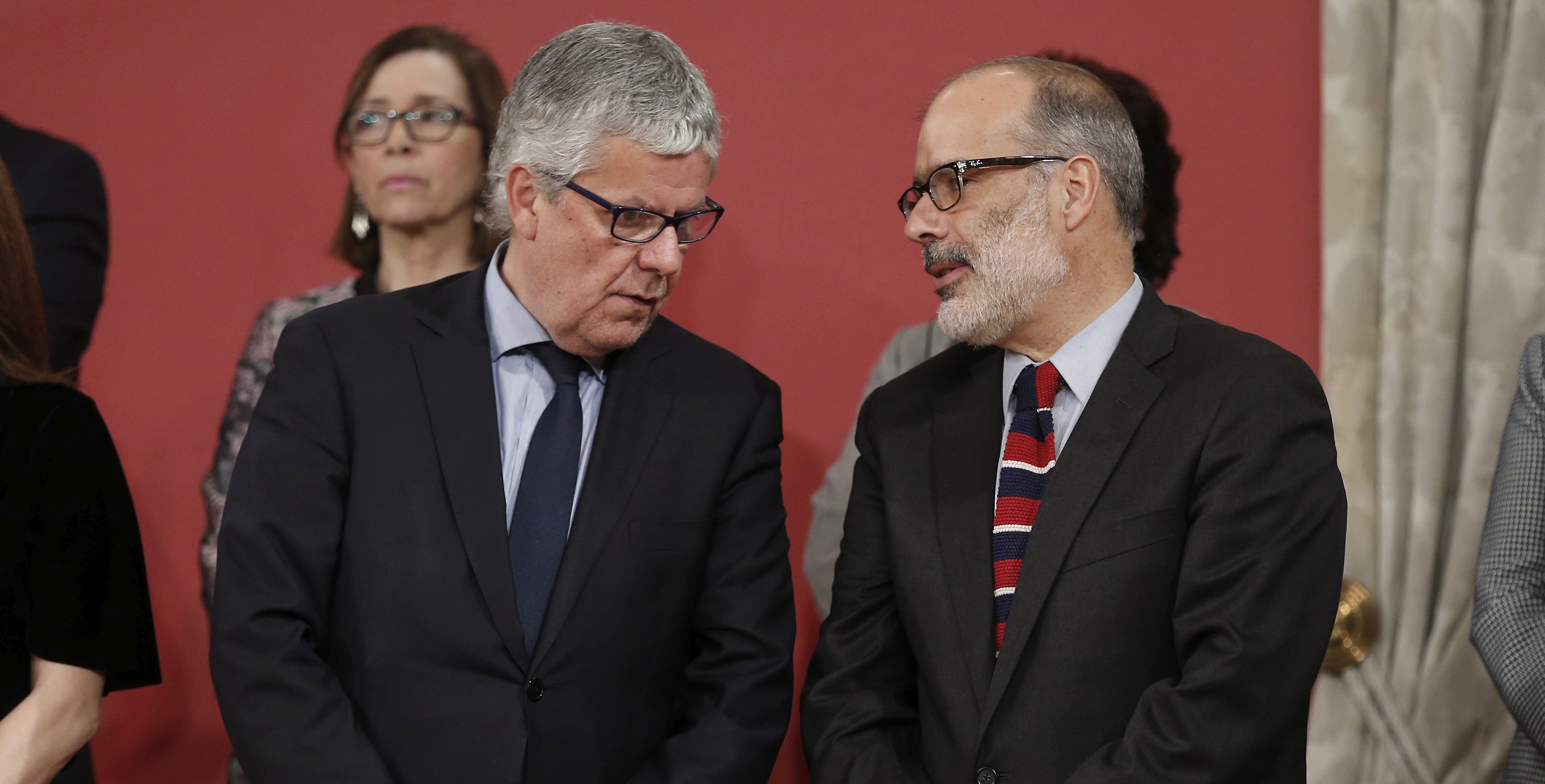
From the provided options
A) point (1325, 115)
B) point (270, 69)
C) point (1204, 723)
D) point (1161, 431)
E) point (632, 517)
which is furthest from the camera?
point (270, 69)

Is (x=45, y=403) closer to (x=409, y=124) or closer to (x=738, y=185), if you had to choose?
(x=409, y=124)

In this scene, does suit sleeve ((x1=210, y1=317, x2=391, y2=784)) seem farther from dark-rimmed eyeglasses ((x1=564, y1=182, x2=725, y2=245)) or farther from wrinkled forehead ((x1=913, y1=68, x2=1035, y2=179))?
wrinkled forehead ((x1=913, y1=68, x2=1035, y2=179))

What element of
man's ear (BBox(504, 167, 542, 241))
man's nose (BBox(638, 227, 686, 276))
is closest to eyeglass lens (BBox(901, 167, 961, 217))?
man's nose (BBox(638, 227, 686, 276))

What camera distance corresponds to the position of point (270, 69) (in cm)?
332

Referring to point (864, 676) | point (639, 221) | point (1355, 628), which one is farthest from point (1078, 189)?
point (1355, 628)

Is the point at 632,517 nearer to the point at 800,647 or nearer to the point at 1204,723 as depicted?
the point at 1204,723

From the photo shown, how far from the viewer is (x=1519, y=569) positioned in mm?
2377

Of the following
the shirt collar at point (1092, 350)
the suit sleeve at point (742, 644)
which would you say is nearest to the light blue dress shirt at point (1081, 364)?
the shirt collar at point (1092, 350)

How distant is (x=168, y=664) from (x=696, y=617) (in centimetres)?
170

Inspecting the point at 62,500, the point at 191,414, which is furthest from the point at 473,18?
the point at 62,500

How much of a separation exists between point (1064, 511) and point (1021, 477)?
0.13m

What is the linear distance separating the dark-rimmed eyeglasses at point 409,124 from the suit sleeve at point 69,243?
699mm

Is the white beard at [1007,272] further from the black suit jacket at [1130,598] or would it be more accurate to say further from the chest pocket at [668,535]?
the chest pocket at [668,535]

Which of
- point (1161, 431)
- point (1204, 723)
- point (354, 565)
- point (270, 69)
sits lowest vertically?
point (1204, 723)
